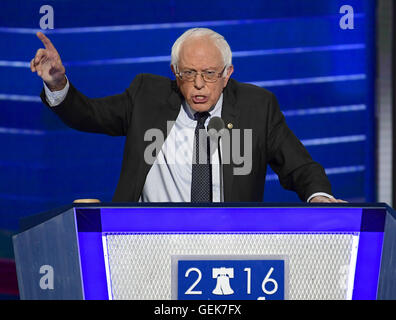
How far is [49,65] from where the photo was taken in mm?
2229

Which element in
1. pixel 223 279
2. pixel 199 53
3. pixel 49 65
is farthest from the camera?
pixel 199 53

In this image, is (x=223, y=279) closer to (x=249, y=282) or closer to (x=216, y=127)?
(x=249, y=282)

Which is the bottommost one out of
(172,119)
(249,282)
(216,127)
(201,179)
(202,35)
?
(249,282)

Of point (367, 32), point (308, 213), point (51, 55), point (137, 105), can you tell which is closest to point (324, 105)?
point (367, 32)

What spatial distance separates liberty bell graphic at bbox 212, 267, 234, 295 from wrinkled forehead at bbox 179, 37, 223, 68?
3.42 feet

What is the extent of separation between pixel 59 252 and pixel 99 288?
0.10 m

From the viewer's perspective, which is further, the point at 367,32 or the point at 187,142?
the point at 367,32

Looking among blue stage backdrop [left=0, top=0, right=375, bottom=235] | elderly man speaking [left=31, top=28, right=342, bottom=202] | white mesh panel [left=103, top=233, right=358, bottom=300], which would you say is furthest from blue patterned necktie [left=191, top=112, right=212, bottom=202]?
blue stage backdrop [left=0, top=0, right=375, bottom=235]

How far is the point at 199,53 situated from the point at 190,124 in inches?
10.8

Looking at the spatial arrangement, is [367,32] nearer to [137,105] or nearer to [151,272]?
[137,105]

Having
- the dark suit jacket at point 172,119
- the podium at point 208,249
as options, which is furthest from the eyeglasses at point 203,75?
the podium at point 208,249

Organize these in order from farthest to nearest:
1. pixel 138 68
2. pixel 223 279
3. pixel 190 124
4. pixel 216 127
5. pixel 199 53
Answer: pixel 138 68 → pixel 190 124 → pixel 199 53 → pixel 216 127 → pixel 223 279

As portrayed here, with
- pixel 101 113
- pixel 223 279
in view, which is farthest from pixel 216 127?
pixel 101 113

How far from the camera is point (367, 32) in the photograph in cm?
394
